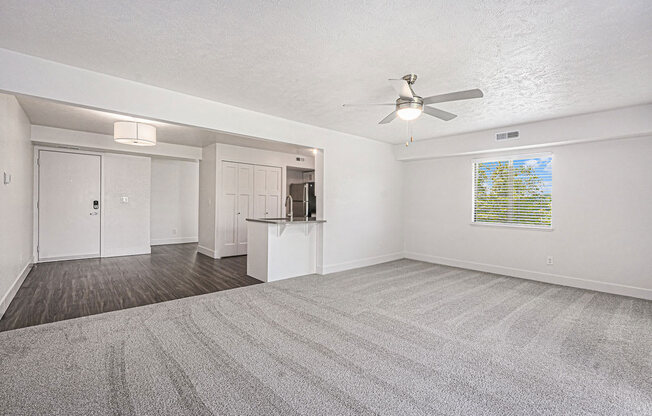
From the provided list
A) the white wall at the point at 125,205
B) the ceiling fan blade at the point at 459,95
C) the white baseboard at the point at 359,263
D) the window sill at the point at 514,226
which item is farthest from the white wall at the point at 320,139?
the white wall at the point at 125,205

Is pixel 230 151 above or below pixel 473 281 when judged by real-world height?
above

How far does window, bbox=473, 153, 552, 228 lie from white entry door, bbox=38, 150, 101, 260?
310 inches

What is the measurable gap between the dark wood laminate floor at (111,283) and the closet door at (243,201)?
1.80 feet

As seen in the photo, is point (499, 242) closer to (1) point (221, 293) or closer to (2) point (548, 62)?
(2) point (548, 62)

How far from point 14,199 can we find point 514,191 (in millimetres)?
7518

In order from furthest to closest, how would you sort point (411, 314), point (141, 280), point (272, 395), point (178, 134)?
point (178, 134), point (141, 280), point (411, 314), point (272, 395)

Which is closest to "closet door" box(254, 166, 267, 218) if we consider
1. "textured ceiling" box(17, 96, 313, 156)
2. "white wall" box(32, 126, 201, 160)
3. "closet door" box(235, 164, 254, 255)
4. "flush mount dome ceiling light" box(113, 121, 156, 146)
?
"closet door" box(235, 164, 254, 255)

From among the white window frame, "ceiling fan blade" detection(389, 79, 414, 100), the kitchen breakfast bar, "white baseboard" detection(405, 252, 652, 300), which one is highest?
"ceiling fan blade" detection(389, 79, 414, 100)

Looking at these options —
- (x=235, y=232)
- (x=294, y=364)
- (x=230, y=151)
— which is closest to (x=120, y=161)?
(x=230, y=151)

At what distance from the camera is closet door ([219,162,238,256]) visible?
7.02 meters

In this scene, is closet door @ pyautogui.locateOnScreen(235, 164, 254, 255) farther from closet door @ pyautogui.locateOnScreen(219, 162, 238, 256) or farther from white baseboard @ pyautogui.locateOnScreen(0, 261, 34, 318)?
white baseboard @ pyautogui.locateOnScreen(0, 261, 34, 318)

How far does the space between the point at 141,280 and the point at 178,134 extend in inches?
Result: 112

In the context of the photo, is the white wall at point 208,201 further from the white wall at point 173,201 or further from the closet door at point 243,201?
the white wall at point 173,201

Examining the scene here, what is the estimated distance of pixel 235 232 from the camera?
23.9 ft
